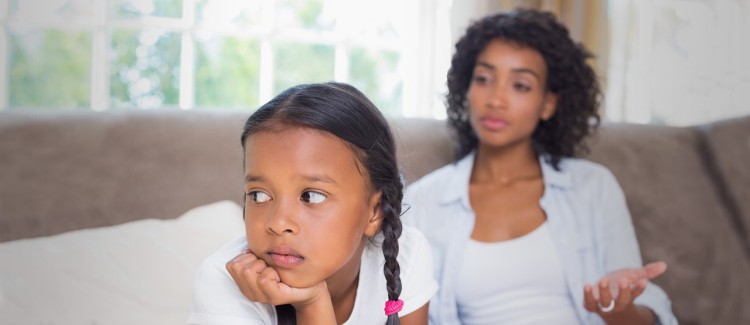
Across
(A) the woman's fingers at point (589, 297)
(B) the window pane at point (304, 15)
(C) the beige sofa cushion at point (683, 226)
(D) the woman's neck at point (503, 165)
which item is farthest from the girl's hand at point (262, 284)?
(B) the window pane at point (304, 15)

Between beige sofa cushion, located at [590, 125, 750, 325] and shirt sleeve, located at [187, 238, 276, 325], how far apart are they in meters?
1.42

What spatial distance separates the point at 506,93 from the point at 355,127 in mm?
914

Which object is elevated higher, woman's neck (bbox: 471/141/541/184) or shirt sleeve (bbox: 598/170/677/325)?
woman's neck (bbox: 471/141/541/184)

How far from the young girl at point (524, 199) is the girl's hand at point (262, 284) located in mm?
848

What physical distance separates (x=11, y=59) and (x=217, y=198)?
6.75 feet

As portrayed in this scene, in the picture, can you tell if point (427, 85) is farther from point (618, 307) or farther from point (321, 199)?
point (321, 199)

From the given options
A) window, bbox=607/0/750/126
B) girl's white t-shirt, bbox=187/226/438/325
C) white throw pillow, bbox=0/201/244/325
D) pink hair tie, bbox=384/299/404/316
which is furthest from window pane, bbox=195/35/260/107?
Answer: pink hair tie, bbox=384/299/404/316

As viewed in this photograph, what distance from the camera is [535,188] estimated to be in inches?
90.7

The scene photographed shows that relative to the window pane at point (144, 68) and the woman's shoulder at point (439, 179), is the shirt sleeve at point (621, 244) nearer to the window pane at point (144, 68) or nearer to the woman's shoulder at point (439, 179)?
the woman's shoulder at point (439, 179)

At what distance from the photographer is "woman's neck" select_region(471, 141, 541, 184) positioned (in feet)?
7.61

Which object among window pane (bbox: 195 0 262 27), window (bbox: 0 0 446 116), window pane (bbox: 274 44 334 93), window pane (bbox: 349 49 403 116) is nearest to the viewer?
window (bbox: 0 0 446 116)

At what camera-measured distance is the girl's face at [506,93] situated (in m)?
2.21

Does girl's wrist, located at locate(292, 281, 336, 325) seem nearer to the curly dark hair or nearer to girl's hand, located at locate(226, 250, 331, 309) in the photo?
girl's hand, located at locate(226, 250, 331, 309)

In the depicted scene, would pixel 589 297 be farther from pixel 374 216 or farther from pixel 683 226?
pixel 683 226
